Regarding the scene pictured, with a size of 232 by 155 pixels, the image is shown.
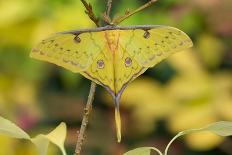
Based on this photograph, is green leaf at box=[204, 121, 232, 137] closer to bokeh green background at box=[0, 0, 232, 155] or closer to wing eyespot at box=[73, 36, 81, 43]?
wing eyespot at box=[73, 36, 81, 43]

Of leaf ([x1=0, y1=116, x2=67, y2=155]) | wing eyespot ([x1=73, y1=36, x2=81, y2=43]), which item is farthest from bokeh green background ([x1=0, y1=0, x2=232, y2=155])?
wing eyespot ([x1=73, y1=36, x2=81, y2=43])

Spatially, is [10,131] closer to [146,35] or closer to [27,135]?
[27,135]

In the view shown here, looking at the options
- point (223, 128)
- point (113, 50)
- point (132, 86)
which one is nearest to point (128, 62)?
point (113, 50)

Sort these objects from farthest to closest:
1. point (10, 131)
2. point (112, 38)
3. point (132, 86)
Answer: point (132, 86), point (10, 131), point (112, 38)

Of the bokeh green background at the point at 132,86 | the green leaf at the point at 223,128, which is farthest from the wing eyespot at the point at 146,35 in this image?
the bokeh green background at the point at 132,86

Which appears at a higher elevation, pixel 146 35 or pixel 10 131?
pixel 146 35

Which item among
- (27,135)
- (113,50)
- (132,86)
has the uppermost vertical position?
(113,50)
